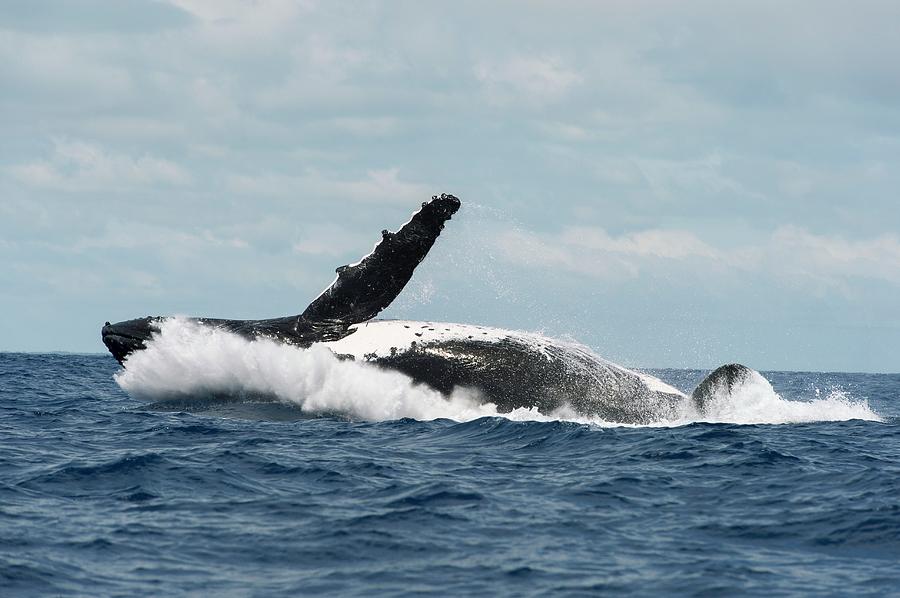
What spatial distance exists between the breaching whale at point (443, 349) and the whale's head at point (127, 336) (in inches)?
0.8

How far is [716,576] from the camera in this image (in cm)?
923

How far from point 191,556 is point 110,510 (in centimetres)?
214

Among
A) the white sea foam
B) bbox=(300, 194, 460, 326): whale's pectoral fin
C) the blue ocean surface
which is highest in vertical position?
bbox=(300, 194, 460, 326): whale's pectoral fin

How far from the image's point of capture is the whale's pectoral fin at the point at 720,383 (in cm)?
1962

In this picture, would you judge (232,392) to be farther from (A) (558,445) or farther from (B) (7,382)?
(B) (7,382)

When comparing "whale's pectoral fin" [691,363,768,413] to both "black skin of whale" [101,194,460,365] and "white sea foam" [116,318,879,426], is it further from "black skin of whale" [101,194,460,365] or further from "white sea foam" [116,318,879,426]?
"black skin of whale" [101,194,460,365]

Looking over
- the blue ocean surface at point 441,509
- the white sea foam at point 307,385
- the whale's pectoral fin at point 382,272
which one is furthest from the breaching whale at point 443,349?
the blue ocean surface at point 441,509

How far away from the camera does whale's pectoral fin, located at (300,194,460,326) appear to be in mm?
18734

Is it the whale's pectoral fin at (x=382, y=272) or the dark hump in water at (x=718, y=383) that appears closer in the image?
the whale's pectoral fin at (x=382, y=272)

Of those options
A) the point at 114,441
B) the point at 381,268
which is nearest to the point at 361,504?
the point at 114,441

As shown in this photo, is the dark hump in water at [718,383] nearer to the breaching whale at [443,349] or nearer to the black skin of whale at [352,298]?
the breaching whale at [443,349]

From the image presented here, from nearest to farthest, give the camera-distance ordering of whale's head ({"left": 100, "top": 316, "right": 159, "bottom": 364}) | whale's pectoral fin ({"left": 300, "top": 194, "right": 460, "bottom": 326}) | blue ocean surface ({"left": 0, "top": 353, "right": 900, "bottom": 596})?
1. blue ocean surface ({"left": 0, "top": 353, "right": 900, "bottom": 596})
2. whale's pectoral fin ({"left": 300, "top": 194, "right": 460, "bottom": 326})
3. whale's head ({"left": 100, "top": 316, "right": 159, "bottom": 364})

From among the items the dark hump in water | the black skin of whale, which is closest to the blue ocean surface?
the dark hump in water

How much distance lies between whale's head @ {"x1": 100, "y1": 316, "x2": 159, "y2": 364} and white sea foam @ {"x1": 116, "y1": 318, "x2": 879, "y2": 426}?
0.61 feet
